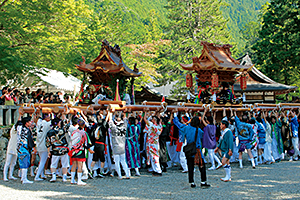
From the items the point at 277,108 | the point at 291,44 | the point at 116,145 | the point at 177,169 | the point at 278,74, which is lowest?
the point at 177,169

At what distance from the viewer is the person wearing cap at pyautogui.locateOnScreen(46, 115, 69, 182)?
7.66 m

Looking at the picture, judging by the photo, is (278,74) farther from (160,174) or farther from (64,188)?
(64,188)

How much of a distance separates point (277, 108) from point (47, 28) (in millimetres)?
11430

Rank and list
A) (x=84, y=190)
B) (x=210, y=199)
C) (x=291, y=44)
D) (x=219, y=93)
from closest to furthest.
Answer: (x=210, y=199), (x=84, y=190), (x=219, y=93), (x=291, y=44)

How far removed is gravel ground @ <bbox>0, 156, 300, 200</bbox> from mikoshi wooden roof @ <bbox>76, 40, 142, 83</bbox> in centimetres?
539

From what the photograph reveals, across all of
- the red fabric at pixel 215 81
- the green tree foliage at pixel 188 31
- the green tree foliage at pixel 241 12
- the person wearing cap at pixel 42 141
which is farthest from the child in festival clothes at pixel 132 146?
the green tree foliage at pixel 241 12

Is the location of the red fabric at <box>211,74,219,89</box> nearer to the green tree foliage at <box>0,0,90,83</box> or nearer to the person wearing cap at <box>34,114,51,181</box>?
the green tree foliage at <box>0,0,90,83</box>

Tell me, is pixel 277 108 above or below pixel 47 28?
below

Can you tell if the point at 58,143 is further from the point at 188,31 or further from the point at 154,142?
the point at 188,31

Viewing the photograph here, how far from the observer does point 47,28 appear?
13.9 metres

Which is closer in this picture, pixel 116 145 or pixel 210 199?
pixel 210 199

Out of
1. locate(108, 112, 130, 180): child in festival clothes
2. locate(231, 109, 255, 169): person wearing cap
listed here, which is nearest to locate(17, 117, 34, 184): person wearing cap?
locate(108, 112, 130, 180): child in festival clothes

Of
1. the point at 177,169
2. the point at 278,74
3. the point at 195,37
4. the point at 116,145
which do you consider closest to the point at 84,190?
the point at 116,145

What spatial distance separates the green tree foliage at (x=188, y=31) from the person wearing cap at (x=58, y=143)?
55.7ft
